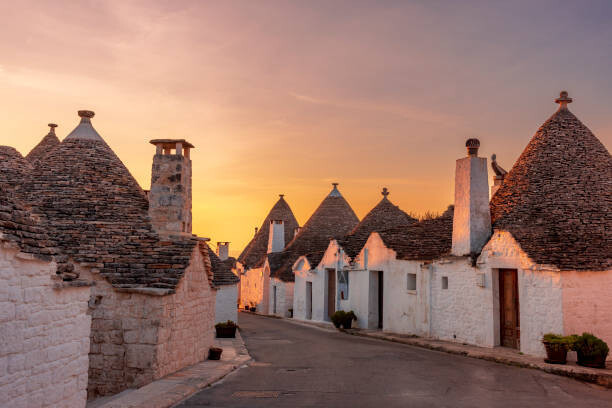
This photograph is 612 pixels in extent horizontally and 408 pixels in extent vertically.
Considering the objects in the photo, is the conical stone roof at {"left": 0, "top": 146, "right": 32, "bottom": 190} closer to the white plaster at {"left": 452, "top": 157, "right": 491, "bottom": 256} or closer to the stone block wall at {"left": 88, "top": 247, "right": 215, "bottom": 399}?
the stone block wall at {"left": 88, "top": 247, "right": 215, "bottom": 399}

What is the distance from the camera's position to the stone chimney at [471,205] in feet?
56.6

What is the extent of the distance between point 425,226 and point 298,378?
477 inches

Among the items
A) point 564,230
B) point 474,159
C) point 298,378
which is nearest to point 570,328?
point 564,230

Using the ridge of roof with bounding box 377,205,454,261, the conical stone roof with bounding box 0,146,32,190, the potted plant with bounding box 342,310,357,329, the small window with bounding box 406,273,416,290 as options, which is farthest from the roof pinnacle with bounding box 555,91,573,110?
the conical stone roof with bounding box 0,146,32,190

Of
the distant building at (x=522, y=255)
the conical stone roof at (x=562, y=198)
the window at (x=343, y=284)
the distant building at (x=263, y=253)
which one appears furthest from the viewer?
the distant building at (x=263, y=253)

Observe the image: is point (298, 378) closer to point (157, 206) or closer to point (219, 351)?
point (219, 351)

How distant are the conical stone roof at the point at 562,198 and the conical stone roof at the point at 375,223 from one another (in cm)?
898

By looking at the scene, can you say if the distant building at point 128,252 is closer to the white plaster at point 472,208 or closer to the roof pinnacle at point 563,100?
the white plaster at point 472,208

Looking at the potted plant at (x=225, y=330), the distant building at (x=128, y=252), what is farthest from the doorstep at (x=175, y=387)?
the potted plant at (x=225, y=330)

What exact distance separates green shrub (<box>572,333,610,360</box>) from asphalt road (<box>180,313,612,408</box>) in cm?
136

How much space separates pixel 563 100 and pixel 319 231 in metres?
19.2

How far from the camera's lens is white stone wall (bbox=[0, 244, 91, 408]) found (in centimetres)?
612

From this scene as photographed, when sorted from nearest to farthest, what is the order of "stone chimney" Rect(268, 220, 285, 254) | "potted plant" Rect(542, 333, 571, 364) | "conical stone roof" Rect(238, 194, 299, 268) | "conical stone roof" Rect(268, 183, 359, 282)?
"potted plant" Rect(542, 333, 571, 364)
"conical stone roof" Rect(268, 183, 359, 282)
"stone chimney" Rect(268, 220, 285, 254)
"conical stone roof" Rect(238, 194, 299, 268)

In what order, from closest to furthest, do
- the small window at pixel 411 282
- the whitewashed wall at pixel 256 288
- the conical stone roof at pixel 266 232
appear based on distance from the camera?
the small window at pixel 411 282 → the whitewashed wall at pixel 256 288 → the conical stone roof at pixel 266 232
